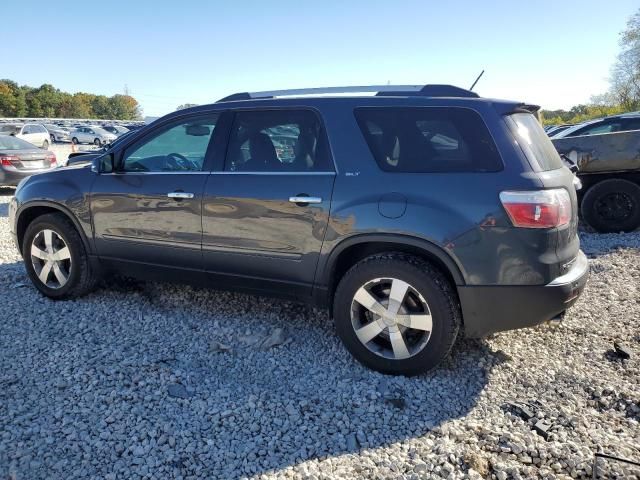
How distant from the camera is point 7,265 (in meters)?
5.58

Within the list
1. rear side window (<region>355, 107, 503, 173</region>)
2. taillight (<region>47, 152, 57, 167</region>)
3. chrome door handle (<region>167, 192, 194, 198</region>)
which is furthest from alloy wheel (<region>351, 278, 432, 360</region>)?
taillight (<region>47, 152, 57, 167</region>)

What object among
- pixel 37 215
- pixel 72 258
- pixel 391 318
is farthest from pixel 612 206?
pixel 37 215

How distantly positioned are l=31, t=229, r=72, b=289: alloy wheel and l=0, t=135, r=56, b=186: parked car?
264 inches

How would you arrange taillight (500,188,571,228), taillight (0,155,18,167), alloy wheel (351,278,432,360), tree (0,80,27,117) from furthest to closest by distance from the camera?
tree (0,80,27,117)
taillight (0,155,18,167)
alloy wheel (351,278,432,360)
taillight (500,188,571,228)

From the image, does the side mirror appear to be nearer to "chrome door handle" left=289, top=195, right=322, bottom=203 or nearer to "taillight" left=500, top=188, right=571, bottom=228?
"chrome door handle" left=289, top=195, right=322, bottom=203

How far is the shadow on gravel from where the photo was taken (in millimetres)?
2502

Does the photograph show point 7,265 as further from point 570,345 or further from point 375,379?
point 570,345

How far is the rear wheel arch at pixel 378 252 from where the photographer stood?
3012mm

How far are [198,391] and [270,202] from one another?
4.36 feet

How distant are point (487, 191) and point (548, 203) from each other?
35cm

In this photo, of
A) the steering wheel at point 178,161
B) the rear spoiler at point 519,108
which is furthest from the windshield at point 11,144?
the rear spoiler at point 519,108

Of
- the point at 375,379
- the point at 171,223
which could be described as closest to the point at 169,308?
the point at 171,223

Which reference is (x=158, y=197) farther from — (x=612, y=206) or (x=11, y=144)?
(x=11, y=144)

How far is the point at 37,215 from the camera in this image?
462 centimetres
